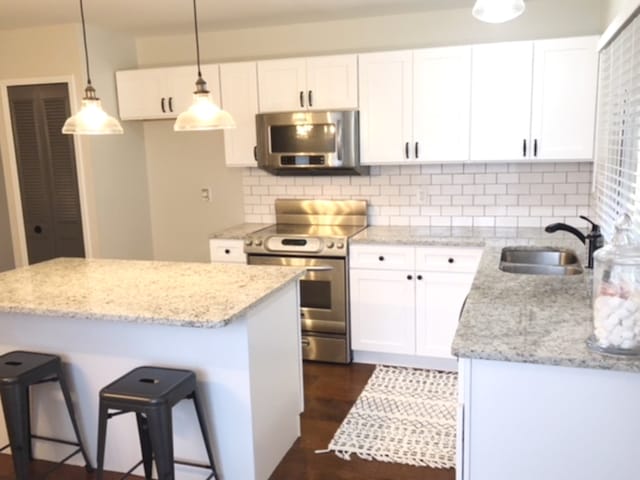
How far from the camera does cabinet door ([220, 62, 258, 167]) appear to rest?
4129 mm

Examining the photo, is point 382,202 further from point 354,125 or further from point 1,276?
point 1,276

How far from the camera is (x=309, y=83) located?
400 cm

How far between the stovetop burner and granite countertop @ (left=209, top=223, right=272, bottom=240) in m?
0.08

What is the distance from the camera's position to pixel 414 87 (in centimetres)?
381

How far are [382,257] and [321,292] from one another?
50cm

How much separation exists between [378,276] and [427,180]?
0.90 m

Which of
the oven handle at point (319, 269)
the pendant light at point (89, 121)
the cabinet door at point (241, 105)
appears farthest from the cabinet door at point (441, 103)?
the pendant light at point (89, 121)

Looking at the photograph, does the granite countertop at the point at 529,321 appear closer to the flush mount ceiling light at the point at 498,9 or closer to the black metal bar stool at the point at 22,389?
the flush mount ceiling light at the point at 498,9

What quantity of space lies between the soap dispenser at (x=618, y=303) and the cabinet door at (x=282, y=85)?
270 centimetres

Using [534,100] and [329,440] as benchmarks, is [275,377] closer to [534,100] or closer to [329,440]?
[329,440]

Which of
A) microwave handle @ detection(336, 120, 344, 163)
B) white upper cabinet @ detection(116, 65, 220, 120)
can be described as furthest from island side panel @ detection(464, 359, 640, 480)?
white upper cabinet @ detection(116, 65, 220, 120)

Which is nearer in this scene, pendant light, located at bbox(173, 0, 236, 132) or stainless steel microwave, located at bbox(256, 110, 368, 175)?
pendant light, located at bbox(173, 0, 236, 132)

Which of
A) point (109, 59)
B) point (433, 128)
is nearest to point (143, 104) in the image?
point (109, 59)

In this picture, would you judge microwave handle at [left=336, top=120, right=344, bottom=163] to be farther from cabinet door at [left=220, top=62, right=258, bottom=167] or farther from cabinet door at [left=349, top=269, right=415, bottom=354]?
cabinet door at [left=349, top=269, right=415, bottom=354]
